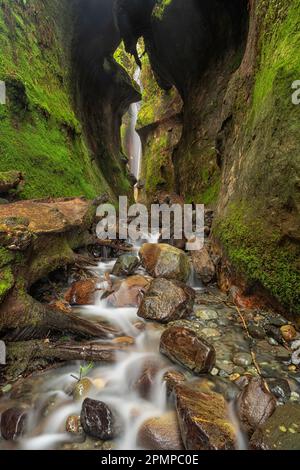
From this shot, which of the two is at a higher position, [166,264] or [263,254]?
[263,254]

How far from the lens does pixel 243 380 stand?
2.41 metres

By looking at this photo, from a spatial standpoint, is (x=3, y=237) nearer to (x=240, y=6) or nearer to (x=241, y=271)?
(x=241, y=271)

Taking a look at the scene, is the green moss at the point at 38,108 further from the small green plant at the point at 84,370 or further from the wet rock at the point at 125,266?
the small green plant at the point at 84,370

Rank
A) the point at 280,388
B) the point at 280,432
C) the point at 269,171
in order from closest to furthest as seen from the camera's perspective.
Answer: the point at 280,432 → the point at 280,388 → the point at 269,171

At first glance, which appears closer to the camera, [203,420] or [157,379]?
[203,420]

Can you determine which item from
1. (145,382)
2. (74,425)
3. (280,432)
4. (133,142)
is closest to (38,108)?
(145,382)

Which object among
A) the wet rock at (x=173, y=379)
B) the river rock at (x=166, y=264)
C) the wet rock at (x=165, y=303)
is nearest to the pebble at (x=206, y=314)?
the wet rock at (x=165, y=303)

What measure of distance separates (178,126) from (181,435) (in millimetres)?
18748

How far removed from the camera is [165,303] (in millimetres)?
3631

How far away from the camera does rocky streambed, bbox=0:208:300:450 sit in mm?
1941

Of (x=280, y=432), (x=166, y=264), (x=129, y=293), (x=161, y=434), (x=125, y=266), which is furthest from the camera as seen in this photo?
(x=125, y=266)

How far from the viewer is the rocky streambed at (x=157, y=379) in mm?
1941

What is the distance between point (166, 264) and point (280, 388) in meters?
2.82

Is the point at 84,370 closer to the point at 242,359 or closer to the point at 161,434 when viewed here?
the point at 161,434
